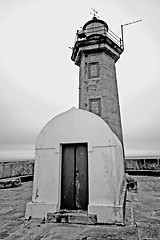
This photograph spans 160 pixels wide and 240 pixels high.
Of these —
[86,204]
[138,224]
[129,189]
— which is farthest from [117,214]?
[129,189]

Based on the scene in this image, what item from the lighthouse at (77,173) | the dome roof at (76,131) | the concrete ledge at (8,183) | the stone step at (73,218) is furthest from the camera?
the concrete ledge at (8,183)

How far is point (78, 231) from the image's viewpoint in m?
3.73

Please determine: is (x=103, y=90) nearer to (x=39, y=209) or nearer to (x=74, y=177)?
(x=74, y=177)

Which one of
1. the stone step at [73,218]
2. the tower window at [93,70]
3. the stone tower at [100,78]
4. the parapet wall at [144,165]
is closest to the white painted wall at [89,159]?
the stone step at [73,218]

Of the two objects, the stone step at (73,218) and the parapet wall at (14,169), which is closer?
the stone step at (73,218)

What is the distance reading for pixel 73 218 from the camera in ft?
14.0

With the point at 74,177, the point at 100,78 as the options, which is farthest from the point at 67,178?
the point at 100,78

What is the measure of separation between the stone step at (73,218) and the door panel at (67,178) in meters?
0.37

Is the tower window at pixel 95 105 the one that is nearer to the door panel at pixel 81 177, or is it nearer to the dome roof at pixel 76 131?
the dome roof at pixel 76 131

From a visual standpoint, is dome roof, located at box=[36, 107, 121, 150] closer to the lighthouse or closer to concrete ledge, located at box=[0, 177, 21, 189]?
the lighthouse

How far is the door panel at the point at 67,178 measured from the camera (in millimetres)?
4800

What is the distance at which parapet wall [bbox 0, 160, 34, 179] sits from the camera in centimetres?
1157

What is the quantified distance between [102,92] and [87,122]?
6249mm

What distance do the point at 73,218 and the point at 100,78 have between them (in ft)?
29.5
